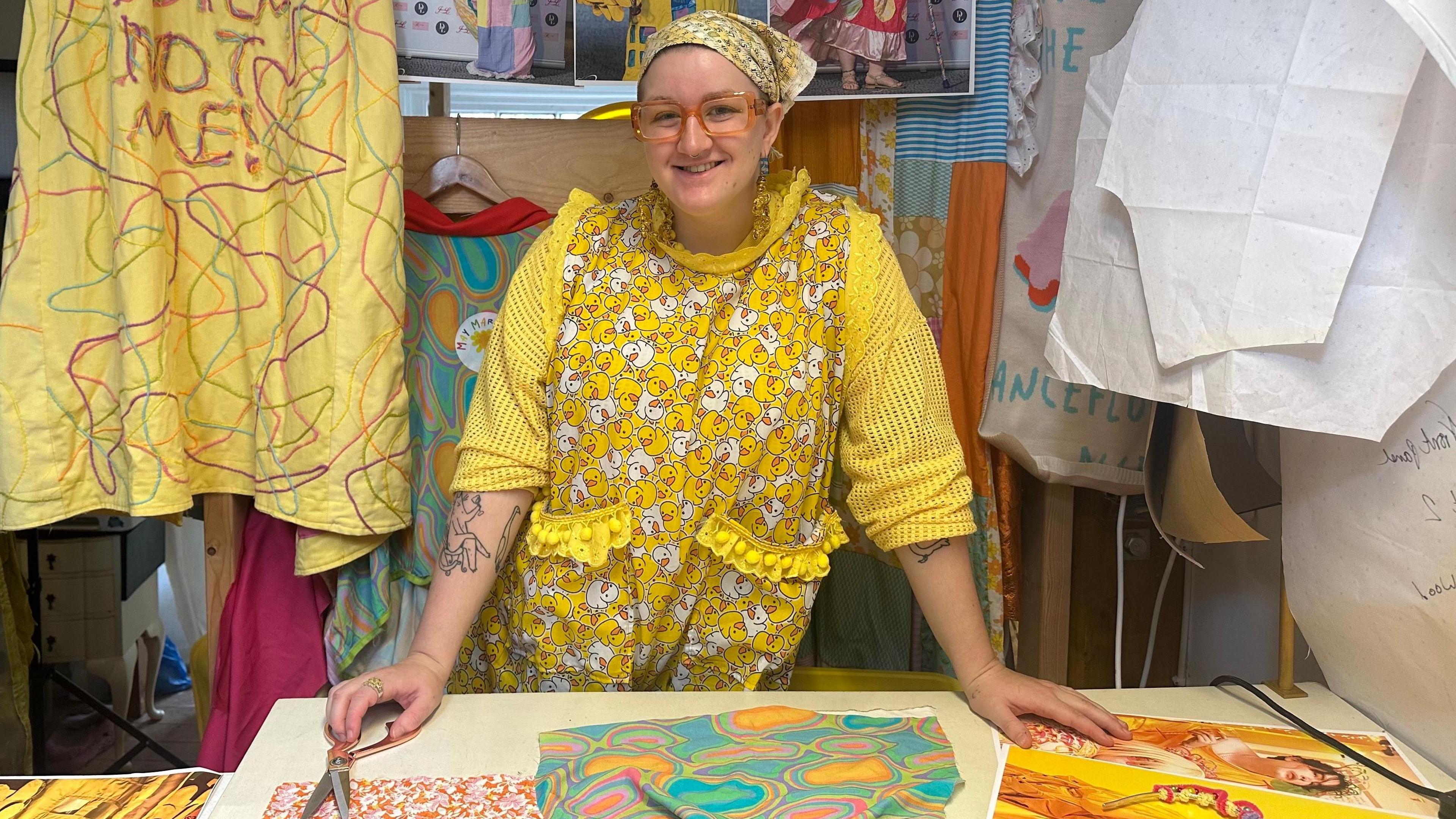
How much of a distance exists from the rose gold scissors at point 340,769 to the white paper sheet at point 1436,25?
0.97 metres

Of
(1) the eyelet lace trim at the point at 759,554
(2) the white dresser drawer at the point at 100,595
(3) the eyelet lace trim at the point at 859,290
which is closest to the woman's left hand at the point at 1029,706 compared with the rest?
(1) the eyelet lace trim at the point at 759,554

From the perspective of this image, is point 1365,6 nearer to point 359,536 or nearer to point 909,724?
point 909,724

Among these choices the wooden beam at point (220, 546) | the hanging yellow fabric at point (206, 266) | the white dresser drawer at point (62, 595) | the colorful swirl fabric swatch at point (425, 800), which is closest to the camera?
the colorful swirl fabric swatch at point (425, 800)

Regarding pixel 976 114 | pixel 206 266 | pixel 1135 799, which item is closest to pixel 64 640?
pixel 206 266

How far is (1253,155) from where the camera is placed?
3.03 ft

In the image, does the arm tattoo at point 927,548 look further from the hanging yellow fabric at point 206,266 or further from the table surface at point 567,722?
the hanging yellow fabric at point 206,266

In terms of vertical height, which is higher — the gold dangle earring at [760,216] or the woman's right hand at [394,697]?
the gold dangle earring at [760,216]

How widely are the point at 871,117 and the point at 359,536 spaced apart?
97cm

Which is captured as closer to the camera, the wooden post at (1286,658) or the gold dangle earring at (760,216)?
the wooden post at (1286,658)

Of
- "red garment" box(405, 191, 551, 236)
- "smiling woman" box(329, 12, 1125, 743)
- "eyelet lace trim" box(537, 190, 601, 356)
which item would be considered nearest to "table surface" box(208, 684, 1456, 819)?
"smiling woman" box(329, 12, 1125, 743)

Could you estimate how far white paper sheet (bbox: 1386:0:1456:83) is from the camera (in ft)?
2.48

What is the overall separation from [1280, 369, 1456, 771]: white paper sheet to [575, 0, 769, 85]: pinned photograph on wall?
1.00 m

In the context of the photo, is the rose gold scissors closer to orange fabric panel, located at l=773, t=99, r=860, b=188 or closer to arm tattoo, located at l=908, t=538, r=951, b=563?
arm tattoo, located at l=908, t=538, r=951, b=563

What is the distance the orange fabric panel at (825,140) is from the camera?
1.66 metres
